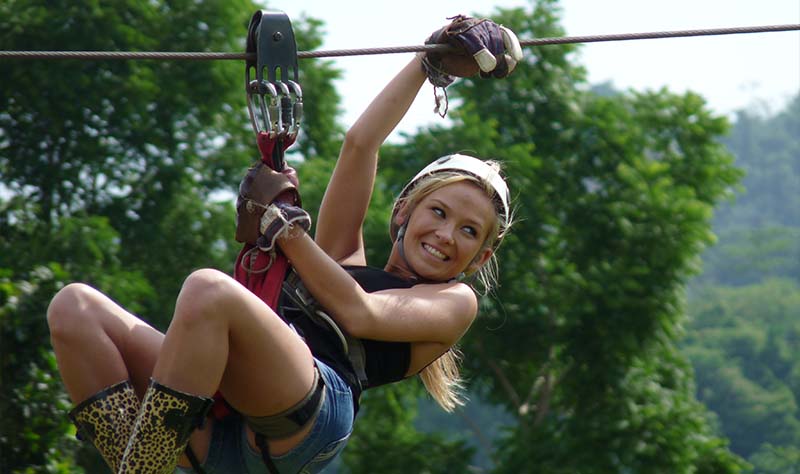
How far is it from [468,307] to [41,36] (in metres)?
11.6

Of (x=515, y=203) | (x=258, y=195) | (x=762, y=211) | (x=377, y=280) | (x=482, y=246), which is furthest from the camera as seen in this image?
(x=762, y=211)

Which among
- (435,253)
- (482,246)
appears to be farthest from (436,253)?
(482,246)

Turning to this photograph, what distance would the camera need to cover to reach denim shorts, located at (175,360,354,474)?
3.43m

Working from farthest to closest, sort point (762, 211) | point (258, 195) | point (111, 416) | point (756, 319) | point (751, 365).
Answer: point (762, 211) → point (756, 319) → point (751, 365) → point (258, 195) → point (111, 416)

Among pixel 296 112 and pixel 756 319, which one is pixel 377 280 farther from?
pixel 756 319

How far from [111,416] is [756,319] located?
5334cm

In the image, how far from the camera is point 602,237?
13703 millimetres

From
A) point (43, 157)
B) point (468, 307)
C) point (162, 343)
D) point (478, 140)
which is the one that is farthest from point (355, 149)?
point (43, 157)

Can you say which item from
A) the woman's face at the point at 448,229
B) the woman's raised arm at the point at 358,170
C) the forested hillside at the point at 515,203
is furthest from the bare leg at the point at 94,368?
the forested hillside at the point at 515,203

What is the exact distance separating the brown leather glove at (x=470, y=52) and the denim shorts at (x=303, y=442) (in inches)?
41.5

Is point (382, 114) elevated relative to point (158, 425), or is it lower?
elevated

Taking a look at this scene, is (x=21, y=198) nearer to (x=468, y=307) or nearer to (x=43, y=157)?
(x=43, y=157)

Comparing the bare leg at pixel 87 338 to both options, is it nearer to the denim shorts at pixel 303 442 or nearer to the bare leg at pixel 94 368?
the bare leg at pixel 94 368

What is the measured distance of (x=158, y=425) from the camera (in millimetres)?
3201
